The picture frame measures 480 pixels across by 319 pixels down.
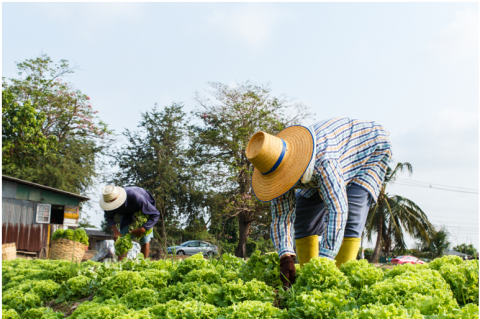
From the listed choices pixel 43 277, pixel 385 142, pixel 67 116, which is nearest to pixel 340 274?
pixel 385 142

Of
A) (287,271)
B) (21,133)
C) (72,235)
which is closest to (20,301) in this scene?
(287,271)

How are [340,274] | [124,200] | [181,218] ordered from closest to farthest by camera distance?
[340,274], [124,200], [181,218]

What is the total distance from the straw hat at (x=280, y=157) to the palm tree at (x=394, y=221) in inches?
894

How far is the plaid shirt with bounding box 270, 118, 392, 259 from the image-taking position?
3.15m

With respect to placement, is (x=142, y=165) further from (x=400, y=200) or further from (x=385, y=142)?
(x=385, y=142)

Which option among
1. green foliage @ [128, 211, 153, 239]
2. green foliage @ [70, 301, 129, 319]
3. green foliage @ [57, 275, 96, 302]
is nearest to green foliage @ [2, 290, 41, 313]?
green foliage @ [57, 275, 96, 302]

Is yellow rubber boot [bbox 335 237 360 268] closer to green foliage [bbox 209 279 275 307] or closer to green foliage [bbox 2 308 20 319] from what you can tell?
green foliage [bbox 209 279 275 307]

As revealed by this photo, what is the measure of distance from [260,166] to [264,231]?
67.0 feet

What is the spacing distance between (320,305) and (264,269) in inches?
44.0

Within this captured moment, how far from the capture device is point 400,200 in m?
25.6

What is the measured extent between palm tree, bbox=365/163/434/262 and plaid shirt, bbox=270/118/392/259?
22.0m

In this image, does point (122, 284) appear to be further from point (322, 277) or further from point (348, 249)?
point (348, 249)

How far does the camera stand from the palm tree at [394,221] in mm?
24812

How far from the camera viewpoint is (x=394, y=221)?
973 inches
